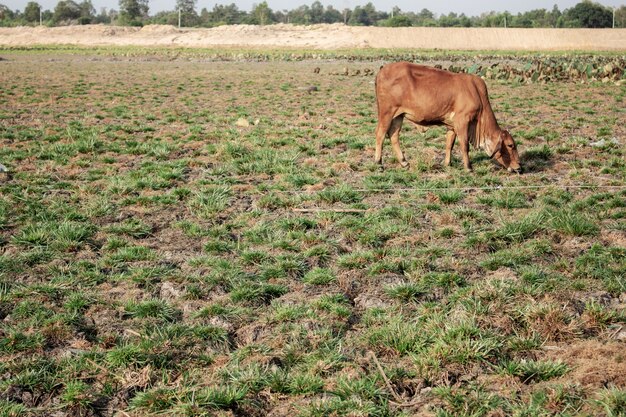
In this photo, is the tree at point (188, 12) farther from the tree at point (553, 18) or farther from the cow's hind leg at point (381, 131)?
the cow's hind leg at point (381, 131)

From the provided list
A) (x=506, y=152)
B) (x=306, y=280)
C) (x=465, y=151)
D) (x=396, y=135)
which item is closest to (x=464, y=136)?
(x=465, y=151)

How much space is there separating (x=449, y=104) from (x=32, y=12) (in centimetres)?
15473

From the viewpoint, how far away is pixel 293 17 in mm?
180875

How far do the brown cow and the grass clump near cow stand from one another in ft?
1.71

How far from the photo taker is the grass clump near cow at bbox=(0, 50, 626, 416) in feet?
15.1

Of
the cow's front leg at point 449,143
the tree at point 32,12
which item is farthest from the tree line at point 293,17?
the cow's front leg at point 449,143

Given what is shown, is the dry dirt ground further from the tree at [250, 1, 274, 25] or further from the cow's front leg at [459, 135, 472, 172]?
the cow's front leg at [459, 135, 472, 172]

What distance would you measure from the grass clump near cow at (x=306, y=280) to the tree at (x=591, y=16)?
4918 inches

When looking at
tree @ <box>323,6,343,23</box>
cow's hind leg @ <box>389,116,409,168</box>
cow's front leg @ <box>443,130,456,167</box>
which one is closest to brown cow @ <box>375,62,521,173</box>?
cow's front leg @ <box>443,130,456,167</box>

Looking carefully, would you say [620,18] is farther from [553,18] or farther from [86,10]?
[86,10]

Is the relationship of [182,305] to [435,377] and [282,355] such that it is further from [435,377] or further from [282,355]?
[435,377]

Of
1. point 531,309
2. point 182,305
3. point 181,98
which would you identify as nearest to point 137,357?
point 182,305

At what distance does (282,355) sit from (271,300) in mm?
1106

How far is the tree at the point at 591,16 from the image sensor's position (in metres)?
123
